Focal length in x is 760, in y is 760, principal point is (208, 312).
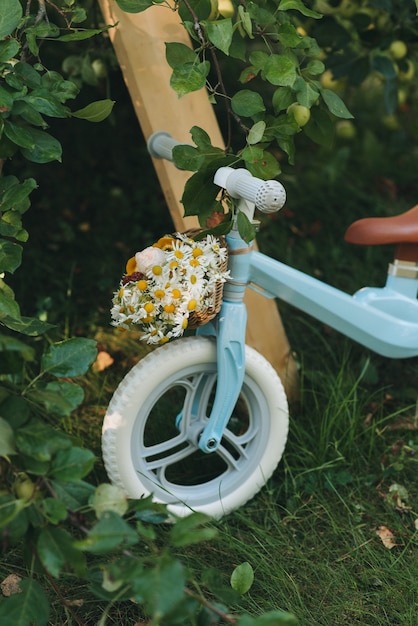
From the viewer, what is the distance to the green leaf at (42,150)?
1.50 metres

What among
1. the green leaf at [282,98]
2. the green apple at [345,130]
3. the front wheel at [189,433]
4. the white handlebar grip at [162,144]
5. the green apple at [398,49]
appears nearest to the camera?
the green leaf at [282,98]

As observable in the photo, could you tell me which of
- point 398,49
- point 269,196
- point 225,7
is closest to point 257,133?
point 269,196

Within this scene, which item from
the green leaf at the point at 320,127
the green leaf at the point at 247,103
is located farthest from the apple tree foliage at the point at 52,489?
the green leaf at the point at 320,127

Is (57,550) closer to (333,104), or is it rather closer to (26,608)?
(26,608)

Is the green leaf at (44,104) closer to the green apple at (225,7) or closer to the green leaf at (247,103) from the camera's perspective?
the green leaf at (247,103)

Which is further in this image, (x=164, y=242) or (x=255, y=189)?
(x=164, y=242)

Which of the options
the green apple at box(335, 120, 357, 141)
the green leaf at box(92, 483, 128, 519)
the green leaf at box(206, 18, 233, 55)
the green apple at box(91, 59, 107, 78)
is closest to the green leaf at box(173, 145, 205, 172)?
the green leaf at box(206, 18, 233, 55)

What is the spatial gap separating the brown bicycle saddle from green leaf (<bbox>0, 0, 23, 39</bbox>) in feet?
3.27

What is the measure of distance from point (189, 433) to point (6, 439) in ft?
2.43

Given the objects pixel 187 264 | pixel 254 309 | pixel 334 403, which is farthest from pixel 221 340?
pixel 334 403

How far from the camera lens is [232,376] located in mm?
1816

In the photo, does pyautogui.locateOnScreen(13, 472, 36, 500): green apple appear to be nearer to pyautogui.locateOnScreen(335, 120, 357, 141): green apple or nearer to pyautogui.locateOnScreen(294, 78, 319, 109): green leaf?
pyautogui.locateOnScreen(294, 78, 319, 109): green leaf

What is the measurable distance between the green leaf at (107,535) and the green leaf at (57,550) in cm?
6

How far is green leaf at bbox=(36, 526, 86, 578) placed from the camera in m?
1.24
